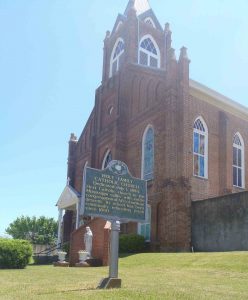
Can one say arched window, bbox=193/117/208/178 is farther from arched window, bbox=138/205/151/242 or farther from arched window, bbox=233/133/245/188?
arched window, bbox=138/205/151/242

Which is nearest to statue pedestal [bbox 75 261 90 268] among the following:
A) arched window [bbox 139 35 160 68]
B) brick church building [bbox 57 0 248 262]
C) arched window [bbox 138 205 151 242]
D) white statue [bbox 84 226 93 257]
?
white statue [bbox 84 226 93 257]

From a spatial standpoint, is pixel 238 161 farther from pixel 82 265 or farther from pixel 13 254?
pixel 13 254

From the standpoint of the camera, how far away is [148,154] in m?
26.6

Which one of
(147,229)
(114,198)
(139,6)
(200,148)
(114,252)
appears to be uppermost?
(139,6)

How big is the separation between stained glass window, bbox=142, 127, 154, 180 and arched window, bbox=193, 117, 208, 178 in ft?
8.55

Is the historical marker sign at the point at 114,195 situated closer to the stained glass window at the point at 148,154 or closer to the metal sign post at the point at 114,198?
the metal sign post at the point at 114,198

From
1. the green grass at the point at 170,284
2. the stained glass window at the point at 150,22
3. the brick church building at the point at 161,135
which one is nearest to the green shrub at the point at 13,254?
the brick church building at the point at 161,135

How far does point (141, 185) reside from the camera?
1163 centimetres

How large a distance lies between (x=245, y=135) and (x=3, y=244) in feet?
57.6

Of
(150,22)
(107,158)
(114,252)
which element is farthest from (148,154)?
(114,252)

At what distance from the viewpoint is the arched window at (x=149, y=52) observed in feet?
109

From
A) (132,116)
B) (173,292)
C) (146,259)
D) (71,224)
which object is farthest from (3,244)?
(71,224)

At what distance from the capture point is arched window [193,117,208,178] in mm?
24891

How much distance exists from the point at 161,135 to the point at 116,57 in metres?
11.8
